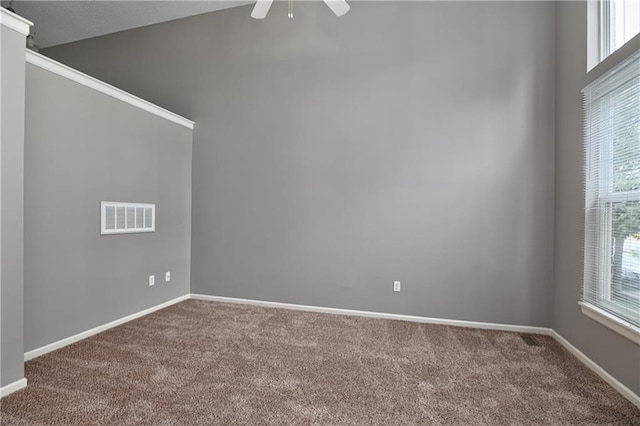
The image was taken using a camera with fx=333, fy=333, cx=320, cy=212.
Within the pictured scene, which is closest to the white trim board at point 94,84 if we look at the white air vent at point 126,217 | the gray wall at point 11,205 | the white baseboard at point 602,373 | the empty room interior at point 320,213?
the empty room interior at point 320,213

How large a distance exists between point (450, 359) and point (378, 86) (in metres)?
2.73

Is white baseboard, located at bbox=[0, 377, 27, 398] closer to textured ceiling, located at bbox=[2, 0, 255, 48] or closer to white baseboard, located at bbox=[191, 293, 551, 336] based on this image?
white baseboard, located at bbox=[191, 293, 551, 336]

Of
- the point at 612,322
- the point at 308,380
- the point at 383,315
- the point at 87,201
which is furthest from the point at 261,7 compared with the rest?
the point at 612,322

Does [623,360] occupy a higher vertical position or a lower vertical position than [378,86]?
lower

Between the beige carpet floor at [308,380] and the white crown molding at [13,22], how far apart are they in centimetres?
221

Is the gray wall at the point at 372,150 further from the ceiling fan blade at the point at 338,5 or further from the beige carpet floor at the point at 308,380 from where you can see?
the ceiling fan blade at the point at 338,5

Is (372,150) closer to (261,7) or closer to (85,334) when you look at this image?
(261,7)

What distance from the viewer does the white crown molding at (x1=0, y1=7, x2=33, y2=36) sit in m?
1.92

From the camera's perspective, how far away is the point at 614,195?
231 cm

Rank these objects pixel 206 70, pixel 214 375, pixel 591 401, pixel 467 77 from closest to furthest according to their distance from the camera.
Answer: pixel 591 401, pixel 214 375, pixel 467 77, pixel 206 70

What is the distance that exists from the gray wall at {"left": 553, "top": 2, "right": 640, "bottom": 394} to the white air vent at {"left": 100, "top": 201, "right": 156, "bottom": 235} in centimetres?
407

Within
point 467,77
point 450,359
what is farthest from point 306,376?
point 467,77

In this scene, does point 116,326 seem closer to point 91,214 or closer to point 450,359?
point 91,214

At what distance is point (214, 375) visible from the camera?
7.53ft
